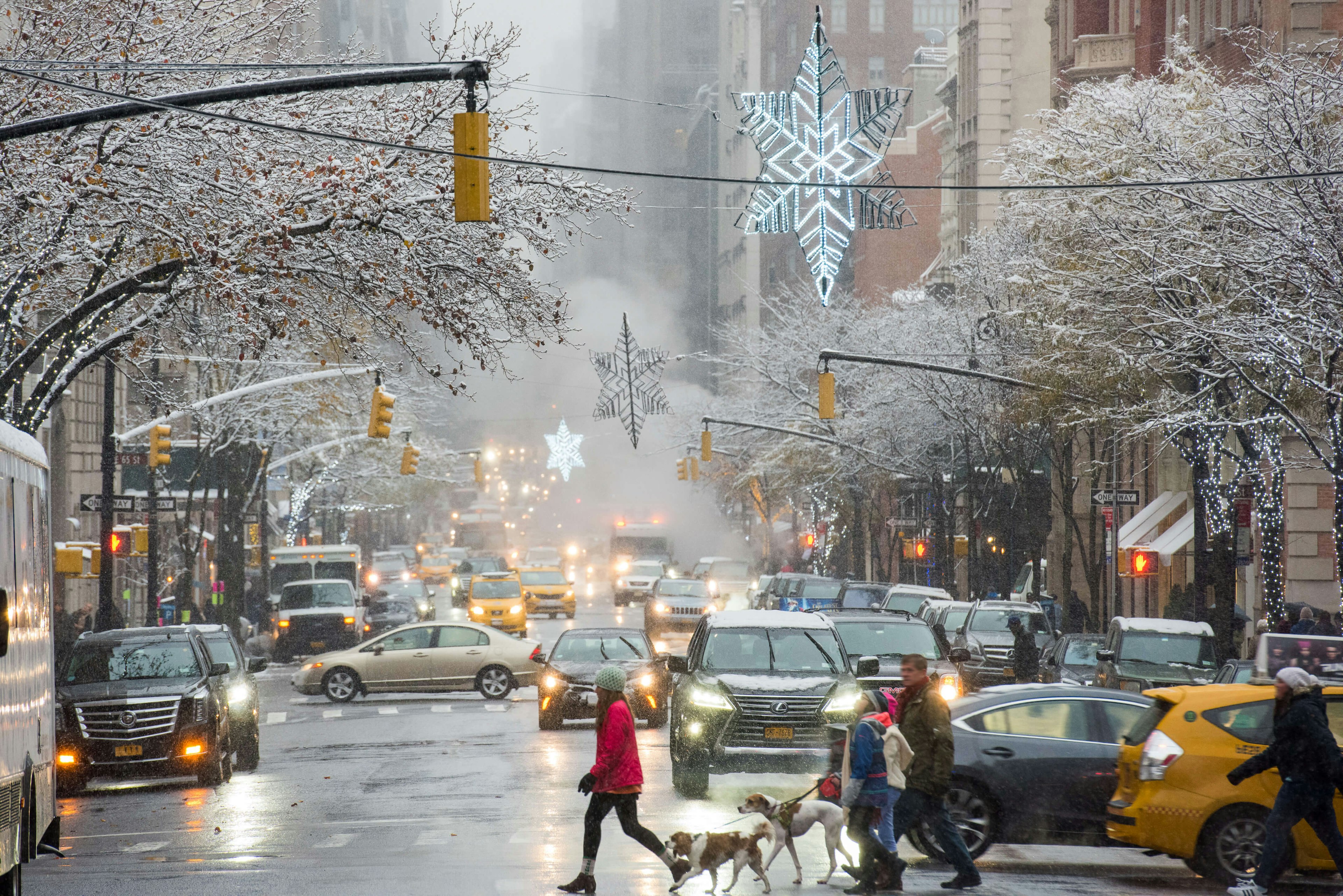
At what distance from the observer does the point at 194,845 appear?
1448 centimetres

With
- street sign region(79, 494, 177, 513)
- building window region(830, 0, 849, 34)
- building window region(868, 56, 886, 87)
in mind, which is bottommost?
street sign region(79, 494, 177, 513)

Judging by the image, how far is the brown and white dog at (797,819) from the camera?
11.9m

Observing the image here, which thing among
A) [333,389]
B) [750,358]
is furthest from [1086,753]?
[750,358]

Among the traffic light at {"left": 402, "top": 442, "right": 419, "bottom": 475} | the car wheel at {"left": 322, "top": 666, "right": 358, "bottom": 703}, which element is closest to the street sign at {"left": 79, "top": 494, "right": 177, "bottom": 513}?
the car wheel at {"left": 322, "top": 666, "right": 358, "bottom": 703}

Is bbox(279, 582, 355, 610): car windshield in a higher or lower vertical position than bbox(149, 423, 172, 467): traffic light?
lower

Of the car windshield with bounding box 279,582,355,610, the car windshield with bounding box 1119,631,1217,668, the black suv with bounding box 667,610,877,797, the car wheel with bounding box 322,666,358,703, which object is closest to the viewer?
the black suv with bounding box 667,610,877,797

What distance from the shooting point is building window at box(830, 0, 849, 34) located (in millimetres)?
117750

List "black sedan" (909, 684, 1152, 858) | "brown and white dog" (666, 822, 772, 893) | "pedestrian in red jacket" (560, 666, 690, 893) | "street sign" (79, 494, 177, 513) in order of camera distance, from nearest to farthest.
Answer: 1. "brown and white dog" (666, 822, 772, 893)
2. "pedestrian in red jacket" (560, 666, 690, 893)
3. "black sedan" (909, 684, 1152, 858)
4. "street sign" (79, 494, 177, 513)

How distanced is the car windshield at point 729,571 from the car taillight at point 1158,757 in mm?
48128

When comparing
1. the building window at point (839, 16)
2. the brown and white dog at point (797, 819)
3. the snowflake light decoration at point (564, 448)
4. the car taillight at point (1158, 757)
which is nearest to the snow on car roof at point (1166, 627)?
the car taillight at point (1158, 757)

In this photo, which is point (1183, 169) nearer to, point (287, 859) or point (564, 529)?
point (287, 859)

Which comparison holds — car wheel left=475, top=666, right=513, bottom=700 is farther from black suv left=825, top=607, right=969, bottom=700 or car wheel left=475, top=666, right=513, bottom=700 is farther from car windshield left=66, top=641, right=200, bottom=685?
car windshield left=66, top=641, right=200, bottom=685

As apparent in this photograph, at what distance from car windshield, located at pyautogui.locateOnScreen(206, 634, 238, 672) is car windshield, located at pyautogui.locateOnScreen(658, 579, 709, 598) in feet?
86.2

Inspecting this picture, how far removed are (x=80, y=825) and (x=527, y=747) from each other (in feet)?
23.7
